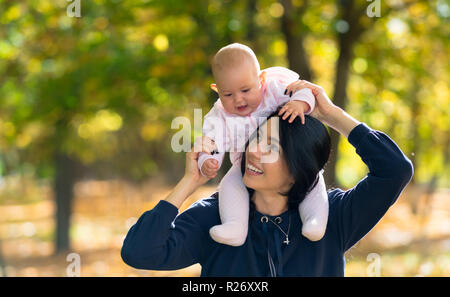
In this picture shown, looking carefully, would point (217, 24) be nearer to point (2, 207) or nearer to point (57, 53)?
point (57, 53)

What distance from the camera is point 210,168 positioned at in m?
2.18

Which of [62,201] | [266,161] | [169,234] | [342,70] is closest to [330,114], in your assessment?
[266,161]

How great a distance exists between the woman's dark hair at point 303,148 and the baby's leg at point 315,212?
0.04 m

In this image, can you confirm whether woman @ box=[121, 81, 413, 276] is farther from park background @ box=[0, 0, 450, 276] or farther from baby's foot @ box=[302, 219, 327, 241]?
park background @ box=[0, 0, 450, 276]

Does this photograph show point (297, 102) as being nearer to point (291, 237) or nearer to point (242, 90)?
point (242, 90)

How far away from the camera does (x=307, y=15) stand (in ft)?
23.1

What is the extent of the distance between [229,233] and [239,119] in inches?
20.1

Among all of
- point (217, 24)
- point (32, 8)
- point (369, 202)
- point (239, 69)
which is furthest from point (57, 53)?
point (369, 202)

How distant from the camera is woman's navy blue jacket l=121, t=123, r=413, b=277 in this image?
6.79ft

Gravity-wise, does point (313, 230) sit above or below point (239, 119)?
below

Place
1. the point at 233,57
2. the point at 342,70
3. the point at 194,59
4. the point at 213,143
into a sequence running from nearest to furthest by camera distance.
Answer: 1. the point at 213,143
2. the point at 233,57
3. the point at 342,70
4. the point at 194,59

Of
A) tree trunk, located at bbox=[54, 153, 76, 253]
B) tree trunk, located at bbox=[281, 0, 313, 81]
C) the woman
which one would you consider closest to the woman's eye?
the woman

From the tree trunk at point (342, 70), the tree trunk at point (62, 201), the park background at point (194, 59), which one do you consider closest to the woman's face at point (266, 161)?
the park background at point (194, 59)
